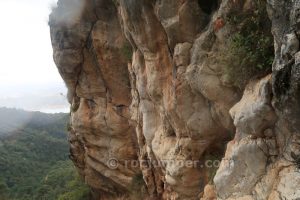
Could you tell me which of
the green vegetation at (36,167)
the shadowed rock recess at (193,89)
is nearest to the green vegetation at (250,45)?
the shadowed rock recess at (193,89)

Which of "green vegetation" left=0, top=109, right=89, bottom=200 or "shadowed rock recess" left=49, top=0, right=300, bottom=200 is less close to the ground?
"shadowed rock recess" left=49, top=0, right=300, bottom=200

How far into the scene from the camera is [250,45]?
30.3 ft

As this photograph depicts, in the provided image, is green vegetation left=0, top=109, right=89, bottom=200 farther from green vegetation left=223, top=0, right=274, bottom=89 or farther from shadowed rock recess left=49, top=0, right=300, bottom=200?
green vegetation left=223, top=0, right=274, bottom=89

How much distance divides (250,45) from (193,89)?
3.02 meters

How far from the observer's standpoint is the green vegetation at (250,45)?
29.0 ft

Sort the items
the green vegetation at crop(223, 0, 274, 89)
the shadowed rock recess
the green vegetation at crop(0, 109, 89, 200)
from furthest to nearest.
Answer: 1. the green vegetation at crop(0, 109, 89, 200)
2. the green vegetation at crop(223, 0, 274, 89)
3. the shadowed rock recess

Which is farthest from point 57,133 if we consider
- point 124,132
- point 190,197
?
point 190,197

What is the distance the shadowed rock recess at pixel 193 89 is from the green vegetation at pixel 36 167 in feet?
39.6

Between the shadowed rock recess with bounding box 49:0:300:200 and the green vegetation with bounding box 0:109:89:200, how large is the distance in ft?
39.6

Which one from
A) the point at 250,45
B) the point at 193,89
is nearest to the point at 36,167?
the point at 193,89

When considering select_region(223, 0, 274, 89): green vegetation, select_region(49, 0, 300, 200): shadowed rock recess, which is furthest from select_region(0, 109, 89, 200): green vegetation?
select_region(223, 0, 274, 89): green vegetation

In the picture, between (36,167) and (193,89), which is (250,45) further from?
(36,167)

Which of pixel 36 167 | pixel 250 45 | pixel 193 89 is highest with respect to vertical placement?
pixel 250 45

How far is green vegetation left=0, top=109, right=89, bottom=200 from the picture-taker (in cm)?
5034
